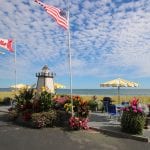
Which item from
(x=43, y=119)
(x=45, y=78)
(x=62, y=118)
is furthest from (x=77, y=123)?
(x=45, y=78)

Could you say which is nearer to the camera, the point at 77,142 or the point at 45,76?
the point at 77,142

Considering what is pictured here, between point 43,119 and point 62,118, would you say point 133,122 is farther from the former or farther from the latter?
point 43,119

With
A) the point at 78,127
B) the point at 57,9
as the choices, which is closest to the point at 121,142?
the point at 78,127

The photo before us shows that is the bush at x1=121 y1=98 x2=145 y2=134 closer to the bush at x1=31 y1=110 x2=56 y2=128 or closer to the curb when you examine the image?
the curb

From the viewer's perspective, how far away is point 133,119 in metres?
14.6

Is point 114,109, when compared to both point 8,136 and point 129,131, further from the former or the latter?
point 8,136

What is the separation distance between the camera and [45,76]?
25.9m

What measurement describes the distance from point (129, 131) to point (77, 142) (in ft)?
8.05

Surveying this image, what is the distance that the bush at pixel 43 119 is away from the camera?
1700 cm

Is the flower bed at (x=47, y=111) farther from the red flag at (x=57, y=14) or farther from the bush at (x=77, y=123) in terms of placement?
the red flag at (x=57, y=14)

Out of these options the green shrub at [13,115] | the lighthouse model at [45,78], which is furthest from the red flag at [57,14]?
the lighthouse model at [45,78]

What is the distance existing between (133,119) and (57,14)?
6091mm

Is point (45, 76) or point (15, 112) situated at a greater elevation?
point (45, 76)

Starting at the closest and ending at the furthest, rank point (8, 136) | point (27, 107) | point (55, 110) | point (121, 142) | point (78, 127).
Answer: point (121, 142) < point (8, 136) < point (78, 127) < point (55, 110) < point (27, 107)
